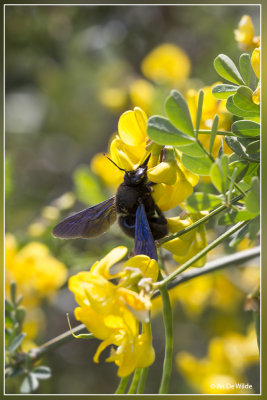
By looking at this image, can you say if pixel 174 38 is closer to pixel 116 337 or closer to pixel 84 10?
pixel 84 10

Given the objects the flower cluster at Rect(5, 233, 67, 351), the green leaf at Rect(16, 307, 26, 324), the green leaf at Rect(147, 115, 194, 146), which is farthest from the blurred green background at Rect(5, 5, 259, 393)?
the green leaf at Rect(147, 115, 194, 146)

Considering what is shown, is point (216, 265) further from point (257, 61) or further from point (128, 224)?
point (257, 61)

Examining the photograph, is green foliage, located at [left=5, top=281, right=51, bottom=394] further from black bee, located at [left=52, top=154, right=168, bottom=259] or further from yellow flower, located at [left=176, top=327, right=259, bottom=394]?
yellow flower, located at [left=176, top=327, right=259, bottom=394]

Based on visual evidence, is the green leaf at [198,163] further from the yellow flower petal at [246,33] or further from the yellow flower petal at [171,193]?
the yellow flower petal at [246,33]

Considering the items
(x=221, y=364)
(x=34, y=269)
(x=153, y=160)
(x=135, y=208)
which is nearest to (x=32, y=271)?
(x=34, y=269)

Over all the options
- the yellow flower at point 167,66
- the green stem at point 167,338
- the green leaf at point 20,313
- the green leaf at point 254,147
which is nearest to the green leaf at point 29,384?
the green leaf at point 20,313

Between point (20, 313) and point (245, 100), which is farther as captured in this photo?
point (20, 313)
